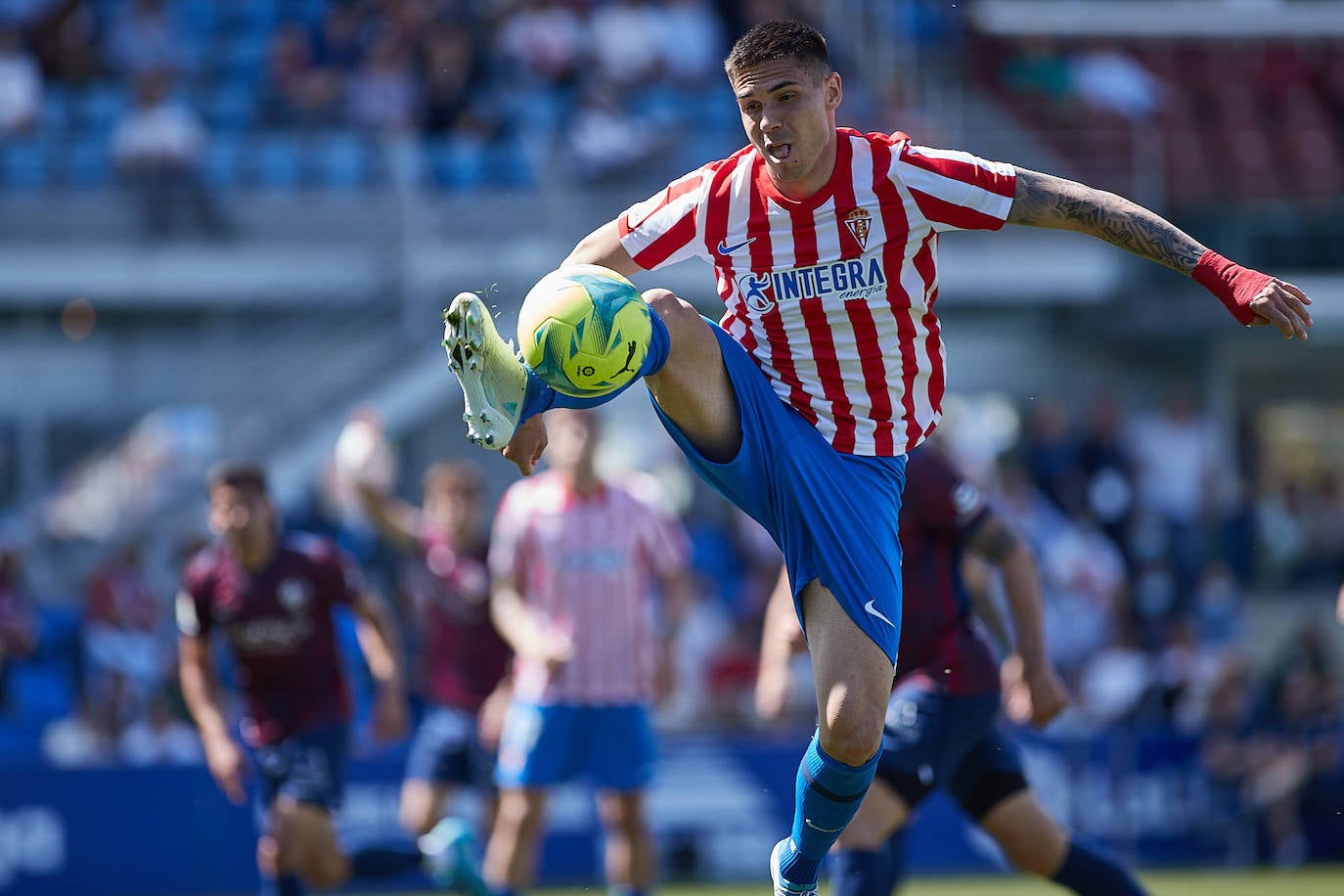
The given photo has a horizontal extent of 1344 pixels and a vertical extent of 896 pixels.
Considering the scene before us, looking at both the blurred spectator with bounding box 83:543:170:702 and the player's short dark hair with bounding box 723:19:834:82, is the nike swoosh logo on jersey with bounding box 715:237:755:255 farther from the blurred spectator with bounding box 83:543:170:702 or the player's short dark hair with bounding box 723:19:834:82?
the blurred spectator with bounding box 83:543:170:702

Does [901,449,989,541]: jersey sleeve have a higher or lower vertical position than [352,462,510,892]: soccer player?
higher

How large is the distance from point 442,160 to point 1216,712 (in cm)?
751

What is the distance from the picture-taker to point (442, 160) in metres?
15.0

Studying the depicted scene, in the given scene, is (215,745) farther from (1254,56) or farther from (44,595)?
(1254,56)

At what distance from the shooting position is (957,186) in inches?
200

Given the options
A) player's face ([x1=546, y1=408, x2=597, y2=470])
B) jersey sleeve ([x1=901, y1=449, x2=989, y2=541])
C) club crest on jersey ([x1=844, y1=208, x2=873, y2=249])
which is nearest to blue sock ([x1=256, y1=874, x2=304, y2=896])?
player's face ([x1=546, y1=408, x2=597, y2=470])

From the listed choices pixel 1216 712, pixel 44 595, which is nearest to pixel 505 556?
pixel 44 595

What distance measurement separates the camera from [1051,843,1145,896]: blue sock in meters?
6.12

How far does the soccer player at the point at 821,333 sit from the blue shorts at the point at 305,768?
2.93 m

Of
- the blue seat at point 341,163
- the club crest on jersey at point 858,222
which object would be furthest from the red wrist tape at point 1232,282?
the blue seat at point 341,163

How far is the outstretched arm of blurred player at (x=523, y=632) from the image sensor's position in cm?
852

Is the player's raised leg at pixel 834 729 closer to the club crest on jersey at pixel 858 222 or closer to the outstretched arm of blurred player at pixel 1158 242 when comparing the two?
the club crest on jersey at pixel 858 222

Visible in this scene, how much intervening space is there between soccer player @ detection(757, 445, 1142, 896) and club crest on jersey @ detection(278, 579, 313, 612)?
243 centimetres

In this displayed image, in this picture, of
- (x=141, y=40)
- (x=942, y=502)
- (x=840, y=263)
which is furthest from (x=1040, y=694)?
(x=141, y=40)
